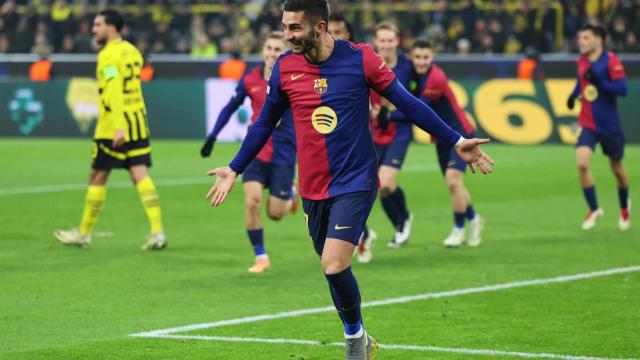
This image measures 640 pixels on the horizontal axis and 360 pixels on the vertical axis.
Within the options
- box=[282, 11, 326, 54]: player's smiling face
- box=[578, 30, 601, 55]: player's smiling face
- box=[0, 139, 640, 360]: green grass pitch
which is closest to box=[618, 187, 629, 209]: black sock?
box=[0, 139, 640, 360]: green grass pitch

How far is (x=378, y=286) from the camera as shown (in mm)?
11836

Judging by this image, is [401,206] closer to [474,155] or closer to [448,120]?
[448,120]

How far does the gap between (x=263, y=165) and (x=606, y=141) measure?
5.06 metres

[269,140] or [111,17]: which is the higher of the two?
[111,17]

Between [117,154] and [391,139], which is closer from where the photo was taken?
[117,154]

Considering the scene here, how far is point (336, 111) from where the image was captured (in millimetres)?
8023

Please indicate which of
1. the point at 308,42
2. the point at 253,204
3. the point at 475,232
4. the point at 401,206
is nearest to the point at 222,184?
the point at 308,42

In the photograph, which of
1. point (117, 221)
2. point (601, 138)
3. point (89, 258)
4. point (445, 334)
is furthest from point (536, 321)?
point (117, 221)

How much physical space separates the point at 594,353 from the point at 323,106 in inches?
95.1

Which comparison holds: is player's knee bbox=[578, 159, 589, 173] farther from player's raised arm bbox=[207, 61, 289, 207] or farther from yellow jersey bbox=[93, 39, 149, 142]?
player's raised arm bbox=[207, 61, 289, 207]

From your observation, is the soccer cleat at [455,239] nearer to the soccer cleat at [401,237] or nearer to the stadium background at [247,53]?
the soccer cleat at [401,237]

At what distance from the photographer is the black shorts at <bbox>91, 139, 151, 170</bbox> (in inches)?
560

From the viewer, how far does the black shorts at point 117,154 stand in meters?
14.2

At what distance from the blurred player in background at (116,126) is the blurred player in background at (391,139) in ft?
7.83
